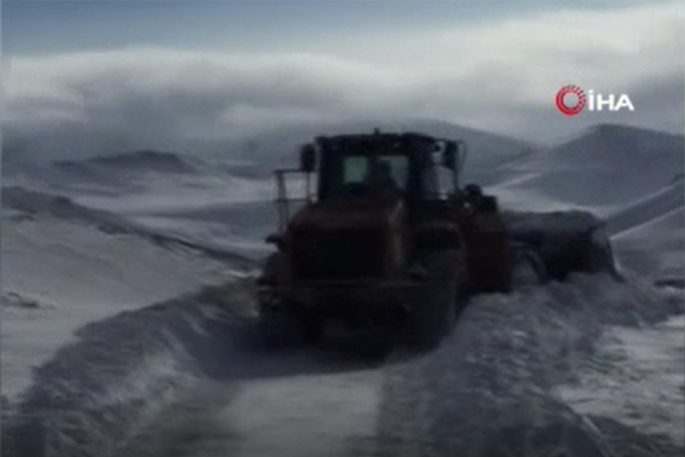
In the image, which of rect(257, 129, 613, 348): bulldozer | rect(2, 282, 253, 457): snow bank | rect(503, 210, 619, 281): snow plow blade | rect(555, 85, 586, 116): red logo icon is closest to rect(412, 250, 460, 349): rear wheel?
rect(257, 129, 613, 348): bulldozer

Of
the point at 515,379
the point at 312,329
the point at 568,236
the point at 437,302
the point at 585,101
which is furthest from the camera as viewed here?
the point at 312,329

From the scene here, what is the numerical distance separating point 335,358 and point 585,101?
163 cm

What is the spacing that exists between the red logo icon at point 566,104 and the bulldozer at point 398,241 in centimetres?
36

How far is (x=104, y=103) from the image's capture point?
577 cm

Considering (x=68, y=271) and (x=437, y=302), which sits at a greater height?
(x=68, y=271)

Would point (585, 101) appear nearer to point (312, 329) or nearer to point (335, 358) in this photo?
point (335, 358)

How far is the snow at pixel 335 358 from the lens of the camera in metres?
5.56

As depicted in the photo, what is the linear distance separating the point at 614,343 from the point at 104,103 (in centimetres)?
156

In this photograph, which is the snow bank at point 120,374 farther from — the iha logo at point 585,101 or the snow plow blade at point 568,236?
the iha logo at point 585,101

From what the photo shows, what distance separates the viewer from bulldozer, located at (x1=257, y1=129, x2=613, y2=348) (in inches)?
232

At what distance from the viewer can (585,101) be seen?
5.37 m

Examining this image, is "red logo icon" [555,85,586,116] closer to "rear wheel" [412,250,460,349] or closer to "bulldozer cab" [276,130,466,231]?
"bulldozer cab" [276,130,466,231]

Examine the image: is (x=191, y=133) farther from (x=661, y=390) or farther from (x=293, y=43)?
(x=661, y=390)

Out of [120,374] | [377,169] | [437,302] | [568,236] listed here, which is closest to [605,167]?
[568,236]
